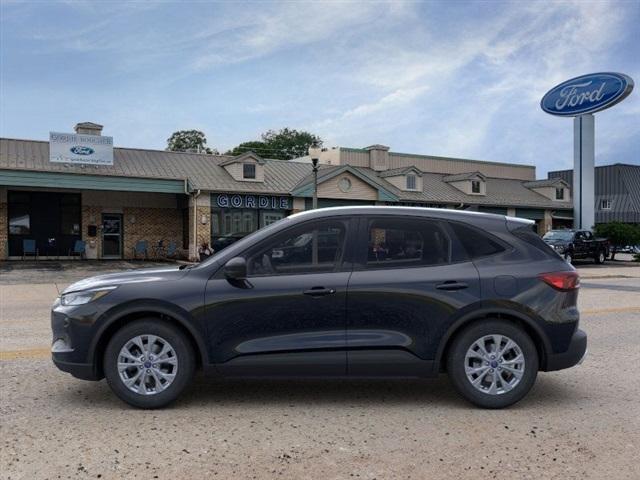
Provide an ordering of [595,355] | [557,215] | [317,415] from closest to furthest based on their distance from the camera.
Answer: [317,415] → [595,355] → [557,215]

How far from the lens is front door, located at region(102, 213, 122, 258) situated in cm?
2942

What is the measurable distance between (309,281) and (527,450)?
2039 millimetres

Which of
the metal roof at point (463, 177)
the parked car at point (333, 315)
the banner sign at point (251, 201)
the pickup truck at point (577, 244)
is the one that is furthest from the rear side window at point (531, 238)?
the metal roof at point (463, 177)

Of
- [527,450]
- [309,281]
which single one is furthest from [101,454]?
[527,450]

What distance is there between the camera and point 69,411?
4.87m

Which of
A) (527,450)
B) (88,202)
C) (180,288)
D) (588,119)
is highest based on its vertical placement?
(588,119)

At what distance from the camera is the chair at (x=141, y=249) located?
29406 mm

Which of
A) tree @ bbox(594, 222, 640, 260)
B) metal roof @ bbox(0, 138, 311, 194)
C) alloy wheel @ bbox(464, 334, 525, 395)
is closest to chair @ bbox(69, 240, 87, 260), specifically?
metal roof @ bbox(0, 138, 311, 194)

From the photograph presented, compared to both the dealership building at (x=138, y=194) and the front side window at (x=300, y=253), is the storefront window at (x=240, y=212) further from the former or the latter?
the front side window at (x=300, y=253)

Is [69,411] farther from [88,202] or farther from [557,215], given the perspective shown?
[557,215]

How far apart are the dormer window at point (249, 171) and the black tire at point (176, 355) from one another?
85.5 ft

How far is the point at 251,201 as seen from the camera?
30.0 m

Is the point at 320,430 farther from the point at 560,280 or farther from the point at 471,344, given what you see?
the point at 560,280

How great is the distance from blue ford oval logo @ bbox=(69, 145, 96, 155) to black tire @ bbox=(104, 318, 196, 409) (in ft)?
80.4
